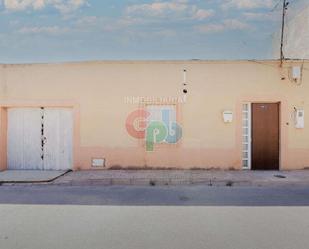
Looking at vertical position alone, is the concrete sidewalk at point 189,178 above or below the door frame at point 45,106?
below

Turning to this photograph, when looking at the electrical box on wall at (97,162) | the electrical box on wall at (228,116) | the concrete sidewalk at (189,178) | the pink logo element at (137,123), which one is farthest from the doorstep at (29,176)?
the electrical box on wall at (228,116)

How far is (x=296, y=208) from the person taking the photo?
7.35 metres

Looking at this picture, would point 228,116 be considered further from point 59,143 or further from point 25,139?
point 25,139

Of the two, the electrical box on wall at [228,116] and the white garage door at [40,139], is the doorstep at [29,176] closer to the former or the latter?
the white garage door at [40,139]

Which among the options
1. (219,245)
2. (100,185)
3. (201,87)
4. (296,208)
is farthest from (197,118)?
(219,245)

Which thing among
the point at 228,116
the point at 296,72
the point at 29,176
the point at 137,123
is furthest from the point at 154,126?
the point at 296,72

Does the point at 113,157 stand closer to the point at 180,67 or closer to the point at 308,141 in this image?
the point at 180,67

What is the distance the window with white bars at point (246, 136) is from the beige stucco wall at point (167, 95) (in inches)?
11.6

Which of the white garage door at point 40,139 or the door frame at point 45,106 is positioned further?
the white garage door at point 40,139

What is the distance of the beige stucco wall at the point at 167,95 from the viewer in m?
12.2

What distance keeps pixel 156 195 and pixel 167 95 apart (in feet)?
14.7

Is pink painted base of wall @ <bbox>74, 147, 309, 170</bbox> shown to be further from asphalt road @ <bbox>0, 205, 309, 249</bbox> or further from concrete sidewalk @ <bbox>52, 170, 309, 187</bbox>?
asphalt road @ <bbox>0, 205, 309, 249</bbox>

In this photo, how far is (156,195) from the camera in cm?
875

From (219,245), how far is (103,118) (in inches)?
317
